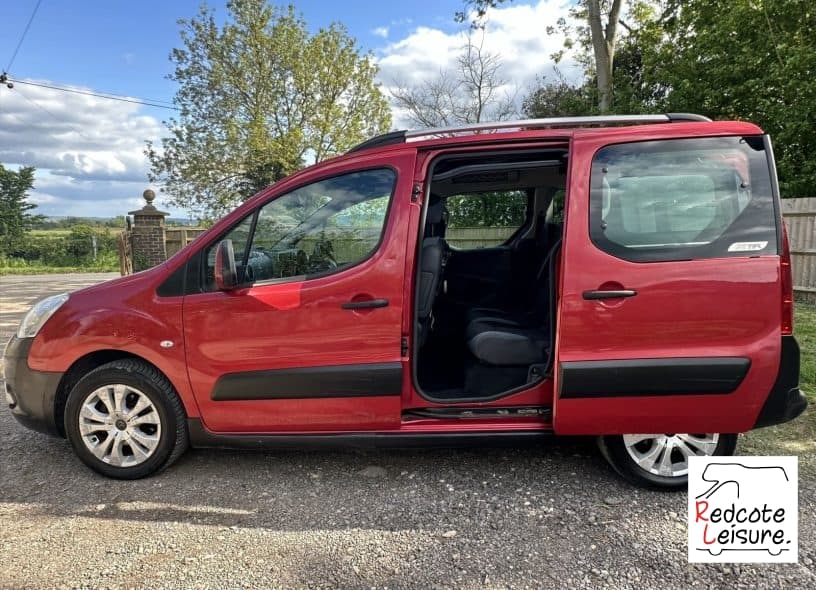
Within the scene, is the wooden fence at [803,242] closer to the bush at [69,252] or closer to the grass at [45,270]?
the grass at [45,270]

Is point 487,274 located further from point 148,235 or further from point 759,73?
point 148,235

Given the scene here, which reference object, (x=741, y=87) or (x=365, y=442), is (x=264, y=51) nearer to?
(x=741, y=87)

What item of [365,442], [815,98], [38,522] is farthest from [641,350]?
[815,98]

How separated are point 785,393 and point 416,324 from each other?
6.12 feet

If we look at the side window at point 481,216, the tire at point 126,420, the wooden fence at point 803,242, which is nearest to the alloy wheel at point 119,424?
the tire at point 126,420

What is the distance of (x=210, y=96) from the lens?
17266 mm

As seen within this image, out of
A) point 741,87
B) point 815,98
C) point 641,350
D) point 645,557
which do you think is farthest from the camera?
point 741,87

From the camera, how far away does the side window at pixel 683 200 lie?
A: 2.41m

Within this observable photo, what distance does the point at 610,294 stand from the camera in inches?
95.7

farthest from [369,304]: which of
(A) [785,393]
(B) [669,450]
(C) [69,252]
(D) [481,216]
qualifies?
(C) [69,252]

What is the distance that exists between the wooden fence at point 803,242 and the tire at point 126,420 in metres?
9.16

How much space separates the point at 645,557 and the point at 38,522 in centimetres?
291

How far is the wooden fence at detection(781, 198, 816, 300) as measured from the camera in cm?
789

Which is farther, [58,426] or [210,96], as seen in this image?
[210,96]
